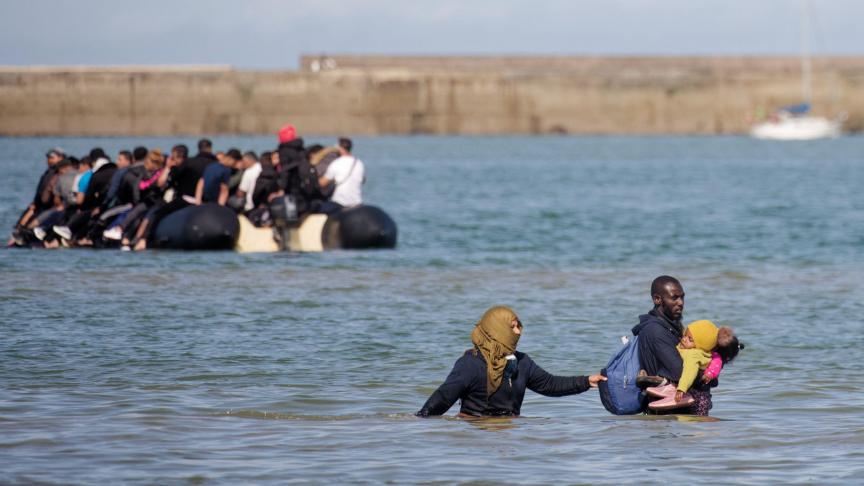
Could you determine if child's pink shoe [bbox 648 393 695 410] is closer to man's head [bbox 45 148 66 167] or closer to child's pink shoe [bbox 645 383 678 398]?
child's pink shoe [bbox 645 383 678 398]

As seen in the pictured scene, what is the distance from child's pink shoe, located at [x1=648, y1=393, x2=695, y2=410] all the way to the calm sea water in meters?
0.33

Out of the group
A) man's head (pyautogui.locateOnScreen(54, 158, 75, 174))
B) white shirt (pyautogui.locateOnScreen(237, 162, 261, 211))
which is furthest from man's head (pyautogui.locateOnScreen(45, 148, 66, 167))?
white shirt (pyautogui.locateOnScreen(237, 162, 261, 211))

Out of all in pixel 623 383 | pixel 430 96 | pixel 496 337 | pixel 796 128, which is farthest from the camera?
pixel 796 128

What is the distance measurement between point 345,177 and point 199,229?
2.20m

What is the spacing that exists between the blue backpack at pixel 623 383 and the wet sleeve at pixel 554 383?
270 mm

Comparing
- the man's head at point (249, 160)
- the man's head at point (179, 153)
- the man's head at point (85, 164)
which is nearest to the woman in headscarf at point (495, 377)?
the man's head at point (179, 153)

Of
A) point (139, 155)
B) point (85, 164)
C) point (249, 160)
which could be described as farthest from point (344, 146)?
point (85, 164)

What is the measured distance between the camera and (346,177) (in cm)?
2200

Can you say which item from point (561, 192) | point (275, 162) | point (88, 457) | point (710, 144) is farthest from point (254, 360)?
point (710, 144)

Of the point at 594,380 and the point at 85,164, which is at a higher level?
the point at 85,164

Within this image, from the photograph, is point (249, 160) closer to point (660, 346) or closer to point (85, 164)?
point (85, 164)

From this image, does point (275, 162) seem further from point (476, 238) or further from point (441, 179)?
point (441, 179)

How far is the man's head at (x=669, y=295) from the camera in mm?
9141

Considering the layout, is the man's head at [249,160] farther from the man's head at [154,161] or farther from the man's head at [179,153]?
the man's head at [154,161]
